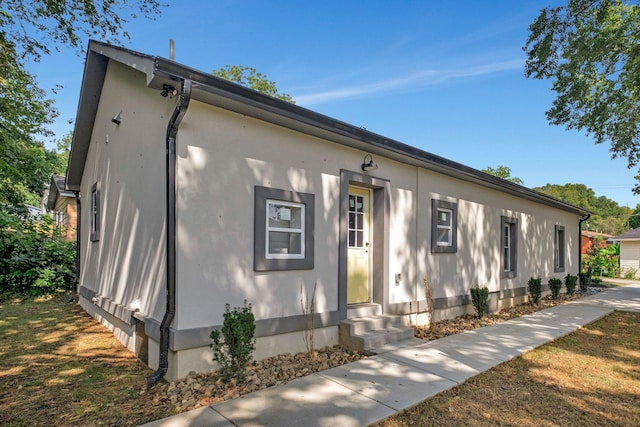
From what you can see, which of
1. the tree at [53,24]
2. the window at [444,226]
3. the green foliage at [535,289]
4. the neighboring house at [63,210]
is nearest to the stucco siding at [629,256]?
the green foliage at [535,289]

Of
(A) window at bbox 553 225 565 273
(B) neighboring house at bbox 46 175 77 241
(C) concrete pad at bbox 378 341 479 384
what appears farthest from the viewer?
(B) neighboring house at bbox 46 175 77 241

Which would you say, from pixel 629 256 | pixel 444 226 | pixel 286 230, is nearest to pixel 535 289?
pixel 444 226

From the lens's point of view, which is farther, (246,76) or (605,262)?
(246,76)

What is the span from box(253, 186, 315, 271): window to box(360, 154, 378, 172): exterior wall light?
1.33 m

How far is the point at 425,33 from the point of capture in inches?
396

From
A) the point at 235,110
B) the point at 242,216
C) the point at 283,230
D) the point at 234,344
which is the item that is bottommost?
the point at 234,344

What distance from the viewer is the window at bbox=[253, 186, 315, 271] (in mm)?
4695

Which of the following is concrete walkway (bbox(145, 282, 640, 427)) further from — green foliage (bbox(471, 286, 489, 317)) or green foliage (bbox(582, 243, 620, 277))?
green foliage (bbox(582, 243, 620, 277))

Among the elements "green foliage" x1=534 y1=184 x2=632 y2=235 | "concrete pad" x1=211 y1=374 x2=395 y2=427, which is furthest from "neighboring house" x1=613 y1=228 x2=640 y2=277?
"green foliage" x1=534 y1=184 x2=632 y2=235

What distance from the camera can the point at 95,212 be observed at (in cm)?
776

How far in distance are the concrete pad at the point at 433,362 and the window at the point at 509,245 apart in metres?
5.84

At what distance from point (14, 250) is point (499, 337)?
12.8 meters

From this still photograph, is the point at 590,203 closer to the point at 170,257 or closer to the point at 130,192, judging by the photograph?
the point at 130,192

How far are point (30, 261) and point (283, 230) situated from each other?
30.7 ft
